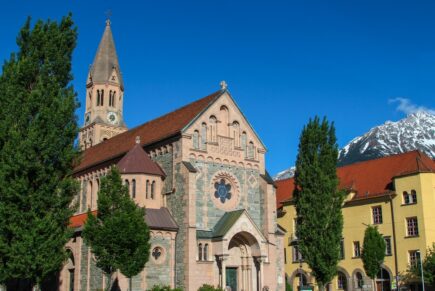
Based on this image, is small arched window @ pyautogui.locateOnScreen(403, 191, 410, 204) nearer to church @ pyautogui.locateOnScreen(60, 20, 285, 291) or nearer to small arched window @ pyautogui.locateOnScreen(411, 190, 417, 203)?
small arched window @ pyautogui.locateOnScreen(411, 190, 417, 203)

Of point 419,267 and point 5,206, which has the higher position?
point 5,206

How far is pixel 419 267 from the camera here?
50.7 m

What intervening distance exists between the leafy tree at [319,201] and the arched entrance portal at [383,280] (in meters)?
12.7

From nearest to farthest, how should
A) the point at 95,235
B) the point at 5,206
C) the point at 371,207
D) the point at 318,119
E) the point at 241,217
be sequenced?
the point at 5,206 < the point at 95,235 < the point at 241,217 < the point at 318,119 < the point at 371,207

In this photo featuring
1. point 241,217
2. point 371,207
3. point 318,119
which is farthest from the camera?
point 371,207

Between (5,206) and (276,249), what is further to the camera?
(276,249)

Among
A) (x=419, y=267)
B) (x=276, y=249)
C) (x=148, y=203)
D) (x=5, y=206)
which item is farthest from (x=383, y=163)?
(x=5, y=206)

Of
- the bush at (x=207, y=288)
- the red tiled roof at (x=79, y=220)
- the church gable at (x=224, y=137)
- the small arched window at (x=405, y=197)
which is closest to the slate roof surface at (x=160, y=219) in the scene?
the red tiled roof at (x=79, y=220)

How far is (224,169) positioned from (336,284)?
21.9 meters

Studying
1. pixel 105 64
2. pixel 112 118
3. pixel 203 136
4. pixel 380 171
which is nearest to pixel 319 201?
pixel 203 136

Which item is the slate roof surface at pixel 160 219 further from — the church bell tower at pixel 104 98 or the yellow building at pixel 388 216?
the church bell tower at pixel 104 98

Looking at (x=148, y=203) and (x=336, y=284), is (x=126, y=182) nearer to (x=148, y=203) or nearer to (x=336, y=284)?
(x=148, y=203)

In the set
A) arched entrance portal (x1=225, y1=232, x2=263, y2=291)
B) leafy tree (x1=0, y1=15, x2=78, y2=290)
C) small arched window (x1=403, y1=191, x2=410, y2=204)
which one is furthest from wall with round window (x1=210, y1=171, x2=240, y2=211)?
small arched window (x1=403, y1=191, x2=410, y2=204)

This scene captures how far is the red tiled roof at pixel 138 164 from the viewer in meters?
A: 44.7
